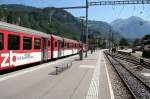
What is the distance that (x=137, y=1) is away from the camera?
144 ft

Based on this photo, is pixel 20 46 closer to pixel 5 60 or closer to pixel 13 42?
pixel 13 42

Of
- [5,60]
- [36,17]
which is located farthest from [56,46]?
[36,17]

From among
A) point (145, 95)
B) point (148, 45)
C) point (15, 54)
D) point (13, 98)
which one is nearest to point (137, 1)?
point (148, 45)

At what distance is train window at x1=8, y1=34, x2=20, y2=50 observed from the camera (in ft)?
55.0

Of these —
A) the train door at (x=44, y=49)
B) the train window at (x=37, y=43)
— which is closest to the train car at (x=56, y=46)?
the train door at (x=44, y=49)

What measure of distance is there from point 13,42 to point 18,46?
39.4 inches

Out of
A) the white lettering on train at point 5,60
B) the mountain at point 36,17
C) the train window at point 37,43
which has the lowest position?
the white lettering on train at point 5,60

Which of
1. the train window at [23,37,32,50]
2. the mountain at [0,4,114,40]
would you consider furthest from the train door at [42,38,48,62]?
the mountain at [0,4,114,40]

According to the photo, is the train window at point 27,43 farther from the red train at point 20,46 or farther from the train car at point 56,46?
the train car at point 56,46

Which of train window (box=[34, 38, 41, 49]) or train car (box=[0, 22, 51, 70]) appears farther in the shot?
train window (box=[34, 38, 41, 49])

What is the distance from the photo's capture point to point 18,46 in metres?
18.6

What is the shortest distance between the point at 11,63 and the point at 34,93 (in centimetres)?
665

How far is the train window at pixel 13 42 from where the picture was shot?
16.8m

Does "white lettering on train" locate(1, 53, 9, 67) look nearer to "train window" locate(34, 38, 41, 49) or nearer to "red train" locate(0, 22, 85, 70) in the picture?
"red train" locate(0, 22, 85, 70)
